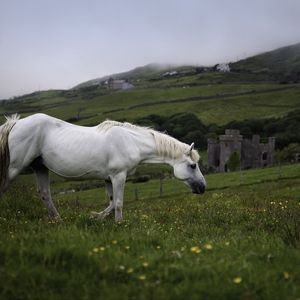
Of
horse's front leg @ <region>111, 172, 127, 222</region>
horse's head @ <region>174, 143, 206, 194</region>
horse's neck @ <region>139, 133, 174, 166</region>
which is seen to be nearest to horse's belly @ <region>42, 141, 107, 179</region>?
horse's front leg @ <region>111, 172, 127, 222</region>

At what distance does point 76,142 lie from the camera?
10266mm

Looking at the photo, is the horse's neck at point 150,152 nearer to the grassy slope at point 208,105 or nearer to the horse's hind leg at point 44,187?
the horse's hind leg at point 44,187

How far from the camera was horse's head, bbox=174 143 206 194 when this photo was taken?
428 inches

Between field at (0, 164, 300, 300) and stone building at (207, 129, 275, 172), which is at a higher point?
field at (0, 164, 300, 300)

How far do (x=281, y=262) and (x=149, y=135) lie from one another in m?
5.54

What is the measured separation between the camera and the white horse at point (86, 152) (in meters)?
10.1

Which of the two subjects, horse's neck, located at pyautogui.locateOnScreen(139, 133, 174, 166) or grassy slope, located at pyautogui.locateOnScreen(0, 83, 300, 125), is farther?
grassy slope, located at pyautogui.locateOnScreen(0, 83, 300, 125)

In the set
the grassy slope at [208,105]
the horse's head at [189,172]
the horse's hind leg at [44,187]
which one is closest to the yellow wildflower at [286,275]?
the horse's head at [189,172]

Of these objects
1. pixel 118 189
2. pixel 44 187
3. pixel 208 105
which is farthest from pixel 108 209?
pixel 208 105

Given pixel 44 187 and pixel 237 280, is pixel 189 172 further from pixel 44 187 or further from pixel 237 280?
pixel 237 280

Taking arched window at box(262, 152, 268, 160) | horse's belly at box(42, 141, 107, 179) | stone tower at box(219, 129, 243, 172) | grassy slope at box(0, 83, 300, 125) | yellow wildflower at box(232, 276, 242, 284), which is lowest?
arched window at box(262, 152, 268, 160)

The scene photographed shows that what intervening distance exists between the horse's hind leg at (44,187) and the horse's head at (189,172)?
3070 mm

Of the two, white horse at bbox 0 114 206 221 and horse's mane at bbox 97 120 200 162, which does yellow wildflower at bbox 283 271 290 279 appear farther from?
horse's mane at bbox 97 120 200 162

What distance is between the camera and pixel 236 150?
11388 centimetres
